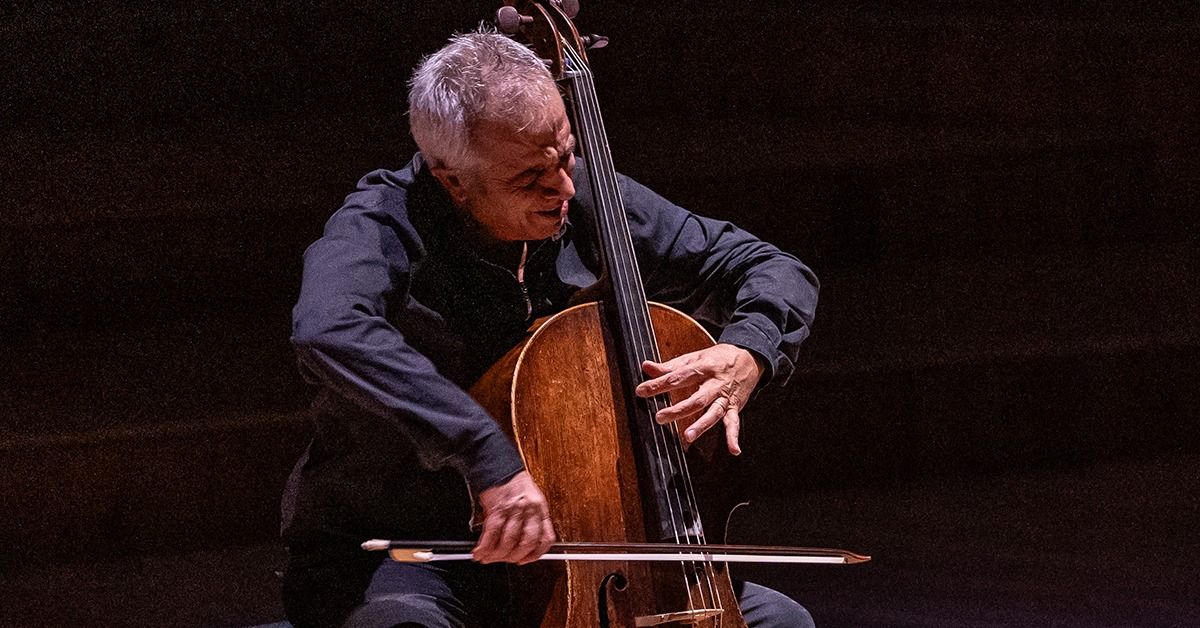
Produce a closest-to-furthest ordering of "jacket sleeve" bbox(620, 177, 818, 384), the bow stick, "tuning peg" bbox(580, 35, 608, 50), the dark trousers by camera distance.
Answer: the bow stick → the dark trousers → "jacket sleeve" bbox(620, 177, 818, 384) → "tuning peg" bbox(580, 35, 608, 50)

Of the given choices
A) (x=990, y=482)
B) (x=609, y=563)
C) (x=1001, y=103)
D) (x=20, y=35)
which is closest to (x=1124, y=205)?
(x=1001, y=103)

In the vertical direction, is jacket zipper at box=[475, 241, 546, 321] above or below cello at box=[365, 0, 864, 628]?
above

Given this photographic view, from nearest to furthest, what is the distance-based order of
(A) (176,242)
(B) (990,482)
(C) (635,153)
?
1. (B) (990,482)
2. (A) (176,242)
3. (C) (635,153)

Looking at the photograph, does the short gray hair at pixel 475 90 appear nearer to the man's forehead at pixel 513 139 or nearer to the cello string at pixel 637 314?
the man's forehead at pixel 513 139

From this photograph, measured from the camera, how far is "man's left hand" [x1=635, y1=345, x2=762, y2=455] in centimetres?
131

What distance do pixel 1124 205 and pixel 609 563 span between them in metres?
2.87

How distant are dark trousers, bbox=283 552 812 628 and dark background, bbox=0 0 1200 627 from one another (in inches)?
32.4

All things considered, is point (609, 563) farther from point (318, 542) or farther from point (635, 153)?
point (635, 153)

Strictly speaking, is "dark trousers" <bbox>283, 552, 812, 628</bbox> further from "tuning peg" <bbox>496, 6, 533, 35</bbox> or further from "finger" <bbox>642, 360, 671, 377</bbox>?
"tuning peg" <bbox>496, 6, 533, 35</bbox>

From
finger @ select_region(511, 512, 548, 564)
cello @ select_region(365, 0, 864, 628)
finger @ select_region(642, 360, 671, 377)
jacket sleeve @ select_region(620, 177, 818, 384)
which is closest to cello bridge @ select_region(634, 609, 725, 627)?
cello @ select_region(365, 0, 864, 628)

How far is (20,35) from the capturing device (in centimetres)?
346

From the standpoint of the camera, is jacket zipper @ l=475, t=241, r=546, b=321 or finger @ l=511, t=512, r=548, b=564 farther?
jacket zipper @ l=475, t=241, r=546, b=321

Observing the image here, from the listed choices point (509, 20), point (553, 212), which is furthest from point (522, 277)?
point (509, 20)

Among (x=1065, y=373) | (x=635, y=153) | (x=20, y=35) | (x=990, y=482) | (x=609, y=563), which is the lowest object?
(x=990, y=482)
